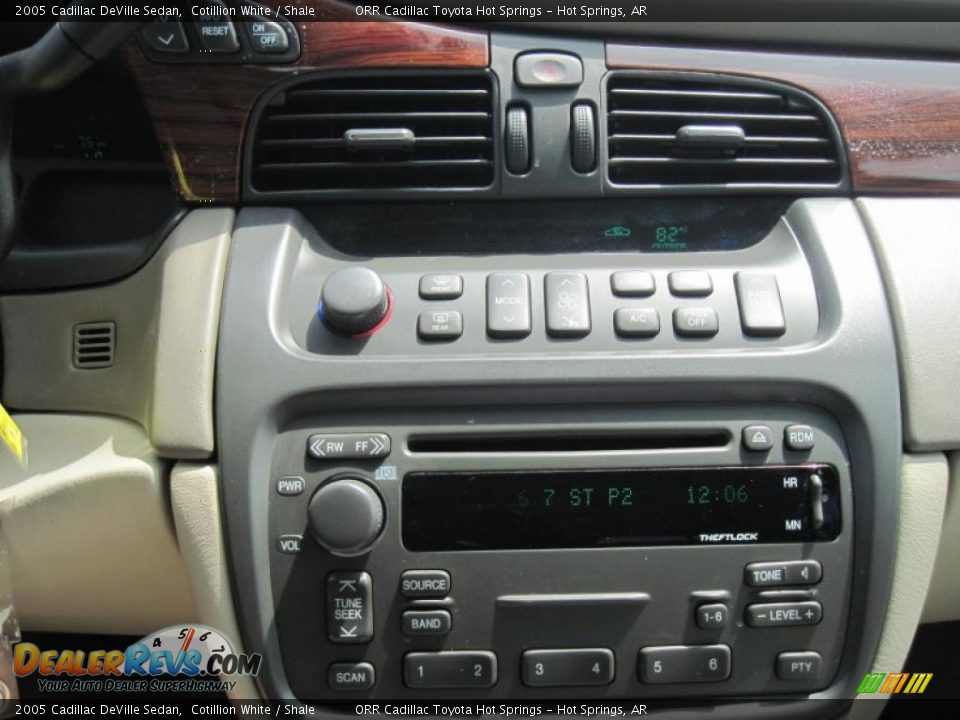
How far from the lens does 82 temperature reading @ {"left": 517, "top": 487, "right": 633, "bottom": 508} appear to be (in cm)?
106

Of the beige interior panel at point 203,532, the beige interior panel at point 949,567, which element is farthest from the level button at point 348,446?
the beige interior panel at point 949,567

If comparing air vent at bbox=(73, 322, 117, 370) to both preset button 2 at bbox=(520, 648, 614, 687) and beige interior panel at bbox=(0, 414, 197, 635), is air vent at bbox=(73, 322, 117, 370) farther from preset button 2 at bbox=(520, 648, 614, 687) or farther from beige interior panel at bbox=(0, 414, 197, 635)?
preset button 2 at bbox=(520, 648, 614, 687)

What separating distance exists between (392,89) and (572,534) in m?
0.67

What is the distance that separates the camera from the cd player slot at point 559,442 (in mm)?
1072

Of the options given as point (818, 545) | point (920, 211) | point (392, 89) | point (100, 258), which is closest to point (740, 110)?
point (920, 211)

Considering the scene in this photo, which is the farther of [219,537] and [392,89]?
[392,89]

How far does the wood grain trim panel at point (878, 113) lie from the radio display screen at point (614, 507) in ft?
1.55

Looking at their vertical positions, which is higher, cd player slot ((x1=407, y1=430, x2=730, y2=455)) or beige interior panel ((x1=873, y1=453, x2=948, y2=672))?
cd player slot ((x1=407, y1=430, x2=730, y2=455))

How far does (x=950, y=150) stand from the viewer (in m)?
1.20

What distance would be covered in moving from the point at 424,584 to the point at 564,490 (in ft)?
0.70

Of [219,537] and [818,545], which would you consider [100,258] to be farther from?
[818,545]

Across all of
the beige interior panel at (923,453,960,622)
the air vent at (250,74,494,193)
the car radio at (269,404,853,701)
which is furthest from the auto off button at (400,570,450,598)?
the beige interior panel at (923,453,960,622)

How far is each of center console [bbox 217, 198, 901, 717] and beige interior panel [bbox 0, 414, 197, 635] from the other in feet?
0.50

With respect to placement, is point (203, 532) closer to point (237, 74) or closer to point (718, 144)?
point (237, 74)
